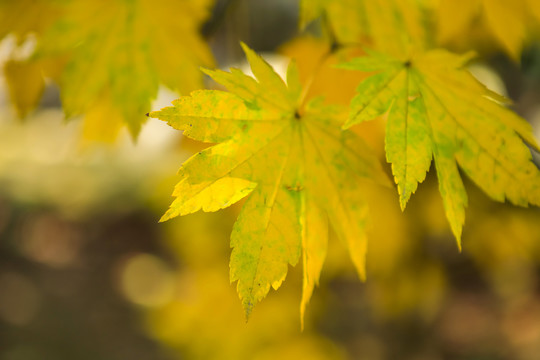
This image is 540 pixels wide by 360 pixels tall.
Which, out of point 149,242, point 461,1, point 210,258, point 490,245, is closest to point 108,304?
point 149,242

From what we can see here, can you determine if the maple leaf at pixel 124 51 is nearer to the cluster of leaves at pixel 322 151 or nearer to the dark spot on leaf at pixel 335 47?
the cluster of leaves at pixel 322 151

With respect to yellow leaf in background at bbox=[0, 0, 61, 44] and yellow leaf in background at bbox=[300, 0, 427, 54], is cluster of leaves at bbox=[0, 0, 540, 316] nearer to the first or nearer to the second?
yellow leaf in background at bbox=[300, 0, 427, 54]

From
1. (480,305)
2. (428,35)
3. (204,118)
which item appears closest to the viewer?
(204,118)

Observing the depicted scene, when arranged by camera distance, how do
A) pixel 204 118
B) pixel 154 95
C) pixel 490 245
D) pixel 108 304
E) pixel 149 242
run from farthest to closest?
pixel 149 242 → pixel 108 304 → pixel 490 245 → pixel 154 95 → pixel 204 118

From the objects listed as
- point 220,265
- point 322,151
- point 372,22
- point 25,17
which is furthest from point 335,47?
point 220,265

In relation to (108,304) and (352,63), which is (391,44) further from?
(108,304)

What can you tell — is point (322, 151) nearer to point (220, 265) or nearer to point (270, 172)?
point (270, 172)
